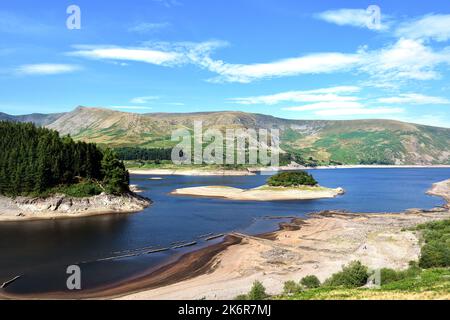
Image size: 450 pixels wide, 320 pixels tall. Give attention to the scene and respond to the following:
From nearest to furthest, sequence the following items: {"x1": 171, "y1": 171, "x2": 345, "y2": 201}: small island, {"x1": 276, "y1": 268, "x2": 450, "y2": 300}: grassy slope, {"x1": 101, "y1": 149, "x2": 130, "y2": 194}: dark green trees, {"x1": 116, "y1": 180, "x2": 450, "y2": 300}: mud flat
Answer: {"x1": 276, "y1": 268, "x2": 450, "y2": 300}: grassy slope < {"x1": 116, "y1": 180, "x2": 450, "y2": 300}: mud flat < {"x1": 101, "y1": 149, "x2": 130, "y2": 194}: dark green trees < {"x1": 171, "y1": 171, "x2": 345, "y2": 201}: small island

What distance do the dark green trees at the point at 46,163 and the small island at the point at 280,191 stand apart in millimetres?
42231

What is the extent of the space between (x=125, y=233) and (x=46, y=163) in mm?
36429

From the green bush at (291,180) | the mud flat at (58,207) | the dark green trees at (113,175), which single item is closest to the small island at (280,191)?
the green bush at (291,180)

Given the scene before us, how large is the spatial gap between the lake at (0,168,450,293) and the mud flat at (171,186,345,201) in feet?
29.0

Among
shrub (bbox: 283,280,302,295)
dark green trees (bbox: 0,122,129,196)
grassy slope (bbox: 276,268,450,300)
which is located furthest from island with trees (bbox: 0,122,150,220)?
grassy slope (bbox: 276,268,450,300)

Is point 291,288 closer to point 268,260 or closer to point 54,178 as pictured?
point 268,260

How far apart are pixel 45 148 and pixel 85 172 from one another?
38.9 feet

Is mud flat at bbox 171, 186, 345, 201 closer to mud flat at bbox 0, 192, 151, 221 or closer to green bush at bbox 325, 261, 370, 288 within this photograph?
mud flat at bbox 0, 192, 151, 221

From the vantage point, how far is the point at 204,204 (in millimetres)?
123062

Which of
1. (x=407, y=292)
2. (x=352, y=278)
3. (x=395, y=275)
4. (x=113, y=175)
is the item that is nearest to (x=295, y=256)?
(x=352, y=278)

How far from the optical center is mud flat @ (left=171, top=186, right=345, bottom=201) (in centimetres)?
14050

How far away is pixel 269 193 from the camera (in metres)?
144

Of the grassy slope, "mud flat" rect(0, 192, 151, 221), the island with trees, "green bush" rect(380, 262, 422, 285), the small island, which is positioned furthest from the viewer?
the small island
